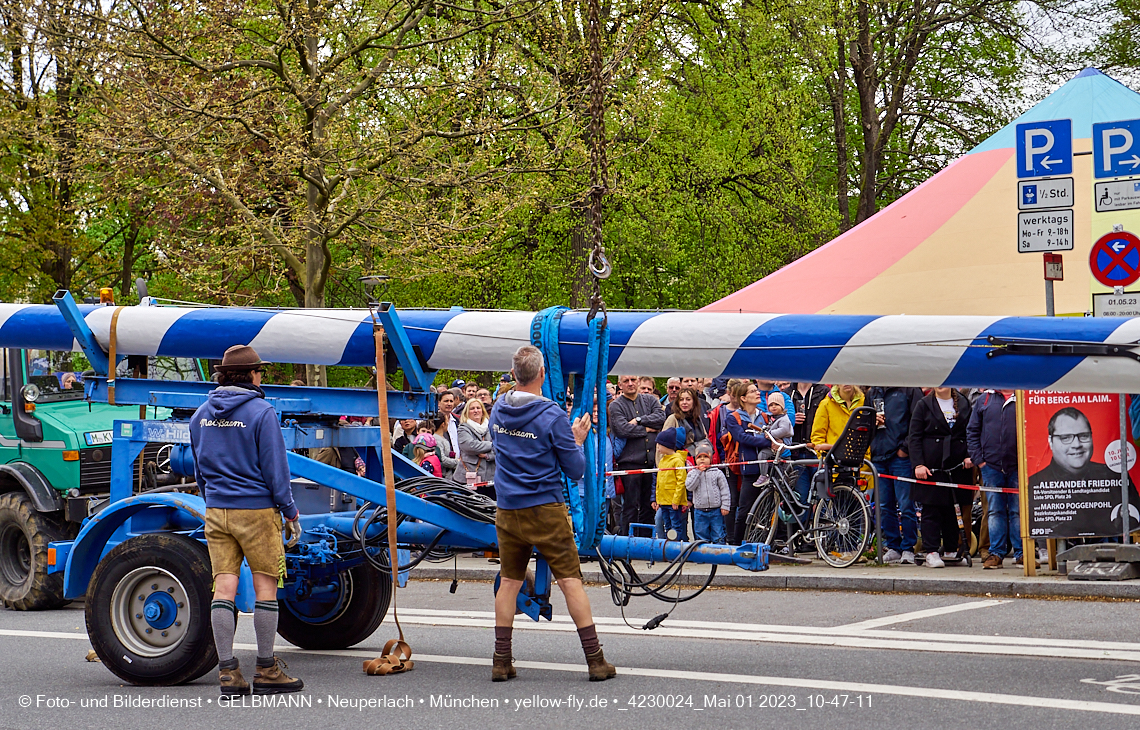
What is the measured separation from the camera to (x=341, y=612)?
9008 mm

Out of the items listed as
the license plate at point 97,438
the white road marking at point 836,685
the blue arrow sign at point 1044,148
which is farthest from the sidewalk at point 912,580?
the license plate at point 97,438

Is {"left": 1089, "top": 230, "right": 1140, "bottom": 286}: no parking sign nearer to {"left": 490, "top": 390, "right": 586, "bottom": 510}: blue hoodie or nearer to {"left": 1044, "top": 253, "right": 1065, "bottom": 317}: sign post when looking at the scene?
{"left": 1044, "top": 253, "right": 1065, "bottom": 317}: sign post

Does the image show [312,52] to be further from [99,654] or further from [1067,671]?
[1067,671]

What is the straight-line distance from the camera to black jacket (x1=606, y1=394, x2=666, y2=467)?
14.5m

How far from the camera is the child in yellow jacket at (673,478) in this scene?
1393 centimetres

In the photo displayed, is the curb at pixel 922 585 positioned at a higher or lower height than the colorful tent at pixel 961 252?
lower

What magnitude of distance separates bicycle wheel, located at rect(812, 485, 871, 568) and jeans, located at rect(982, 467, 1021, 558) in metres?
1.12

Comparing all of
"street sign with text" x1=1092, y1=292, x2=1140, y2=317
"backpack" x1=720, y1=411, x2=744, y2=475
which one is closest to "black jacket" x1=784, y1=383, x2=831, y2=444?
"backpack" x1=720, y1=411, x2=744, y2=475

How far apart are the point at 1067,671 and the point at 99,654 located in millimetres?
5522

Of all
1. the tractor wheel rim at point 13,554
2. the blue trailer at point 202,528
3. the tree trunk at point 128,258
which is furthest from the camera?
the tree trunk at point 128,258

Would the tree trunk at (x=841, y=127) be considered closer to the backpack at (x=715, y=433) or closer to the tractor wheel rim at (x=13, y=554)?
the backpack at (x=715, y=433)

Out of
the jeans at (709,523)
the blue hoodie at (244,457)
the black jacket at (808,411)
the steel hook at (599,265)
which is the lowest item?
the jeans at (709,523)

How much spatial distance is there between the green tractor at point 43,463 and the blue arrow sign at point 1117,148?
27.4 feet

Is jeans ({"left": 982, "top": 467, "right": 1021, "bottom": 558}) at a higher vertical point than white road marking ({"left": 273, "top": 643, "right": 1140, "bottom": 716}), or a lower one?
higher
